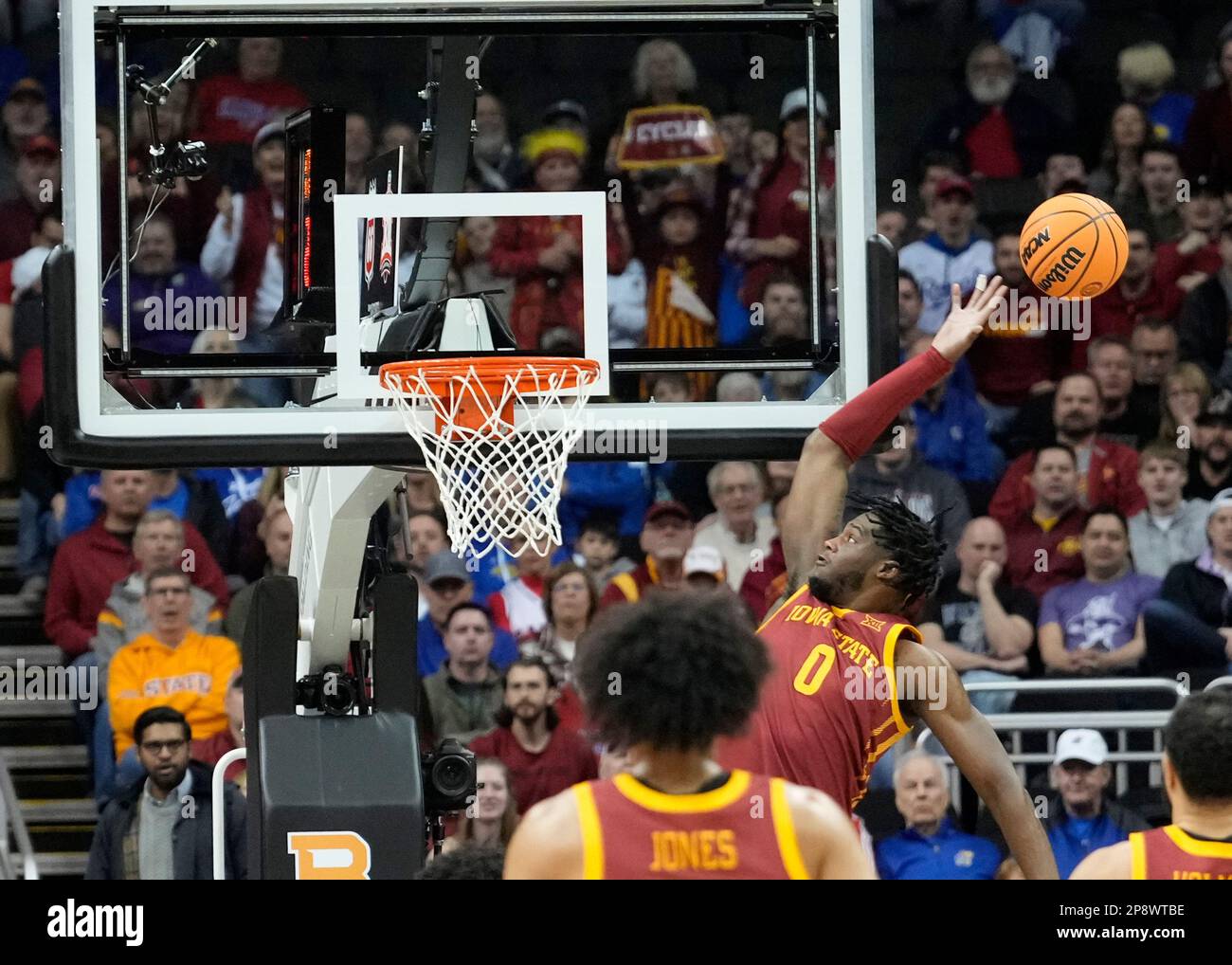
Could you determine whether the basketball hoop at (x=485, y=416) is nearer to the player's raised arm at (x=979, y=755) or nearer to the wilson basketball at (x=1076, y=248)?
the player's raised arm at (x=979, y=755)

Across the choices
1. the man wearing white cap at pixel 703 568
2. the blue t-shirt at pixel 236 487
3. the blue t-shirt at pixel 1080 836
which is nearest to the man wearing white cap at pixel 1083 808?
the blue t-shirt at pixel 1080 836

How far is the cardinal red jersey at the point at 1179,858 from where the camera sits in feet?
10.5

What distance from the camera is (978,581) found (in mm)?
6984

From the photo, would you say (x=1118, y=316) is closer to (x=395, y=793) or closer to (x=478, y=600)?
(x=478, y=600)

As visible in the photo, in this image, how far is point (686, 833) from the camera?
9.44 feet

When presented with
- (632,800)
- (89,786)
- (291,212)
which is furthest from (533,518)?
(89,786)

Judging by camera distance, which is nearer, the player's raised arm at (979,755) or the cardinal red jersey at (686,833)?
the cardinal red jersey at (686,833)

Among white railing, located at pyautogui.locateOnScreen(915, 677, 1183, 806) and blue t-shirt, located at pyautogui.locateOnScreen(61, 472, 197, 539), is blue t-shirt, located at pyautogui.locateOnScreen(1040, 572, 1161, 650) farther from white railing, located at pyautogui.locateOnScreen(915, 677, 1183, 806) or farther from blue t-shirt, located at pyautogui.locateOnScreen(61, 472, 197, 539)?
blue t-shirt, located at pyautogui.locateOnScreen(61, 472, 197, 539)

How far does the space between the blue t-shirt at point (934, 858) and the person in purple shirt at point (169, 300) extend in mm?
2907

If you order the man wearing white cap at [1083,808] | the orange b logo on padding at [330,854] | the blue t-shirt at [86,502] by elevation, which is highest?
the blue t-shirt at [86,502]

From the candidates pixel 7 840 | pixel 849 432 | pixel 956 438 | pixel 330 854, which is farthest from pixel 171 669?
pixel 849 432
